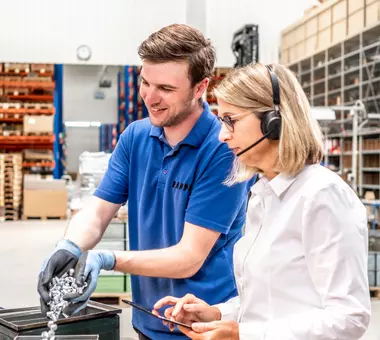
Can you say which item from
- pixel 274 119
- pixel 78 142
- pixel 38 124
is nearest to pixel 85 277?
pixel 274 119

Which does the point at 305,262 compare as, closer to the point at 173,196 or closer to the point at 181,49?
the point at 173,196

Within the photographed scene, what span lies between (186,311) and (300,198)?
1.66ft

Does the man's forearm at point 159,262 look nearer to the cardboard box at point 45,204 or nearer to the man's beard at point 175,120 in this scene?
the man's beard at point 175,120

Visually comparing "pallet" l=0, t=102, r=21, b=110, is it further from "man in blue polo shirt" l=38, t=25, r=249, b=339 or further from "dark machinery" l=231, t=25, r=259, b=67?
"man in blue polo shirt" l=38, t=25, r=249, b=339

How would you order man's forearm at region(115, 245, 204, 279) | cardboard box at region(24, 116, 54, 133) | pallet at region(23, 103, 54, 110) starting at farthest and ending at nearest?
pallet at region(23, 103, 54, 110) → cardboard box at region(24, 116, 54, 133) → man's forearm at region(115, 245, 204, 279)

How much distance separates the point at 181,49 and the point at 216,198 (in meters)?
0.45

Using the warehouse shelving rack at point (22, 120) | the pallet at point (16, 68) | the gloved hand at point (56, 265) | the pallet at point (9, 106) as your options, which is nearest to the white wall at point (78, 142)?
the warehouse shelving rack at point (22, 120)

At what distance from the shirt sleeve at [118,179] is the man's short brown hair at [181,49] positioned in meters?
0.36

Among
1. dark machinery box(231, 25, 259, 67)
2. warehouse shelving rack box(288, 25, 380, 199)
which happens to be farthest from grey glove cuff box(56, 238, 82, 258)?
dark machinery box(231, 25, 259, 67)

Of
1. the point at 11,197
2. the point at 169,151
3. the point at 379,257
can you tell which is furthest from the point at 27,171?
the point at 169,151

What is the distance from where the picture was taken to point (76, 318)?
161 cm

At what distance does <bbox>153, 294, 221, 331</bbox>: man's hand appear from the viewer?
163 centimetres

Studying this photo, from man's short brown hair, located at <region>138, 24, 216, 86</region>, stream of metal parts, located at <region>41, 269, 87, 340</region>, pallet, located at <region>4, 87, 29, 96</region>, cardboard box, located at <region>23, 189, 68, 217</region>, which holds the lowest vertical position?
cardboard box, located at <region>23, 189, 68, 217</region>

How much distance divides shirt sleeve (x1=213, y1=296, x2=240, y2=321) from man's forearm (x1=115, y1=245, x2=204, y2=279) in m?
0.16
